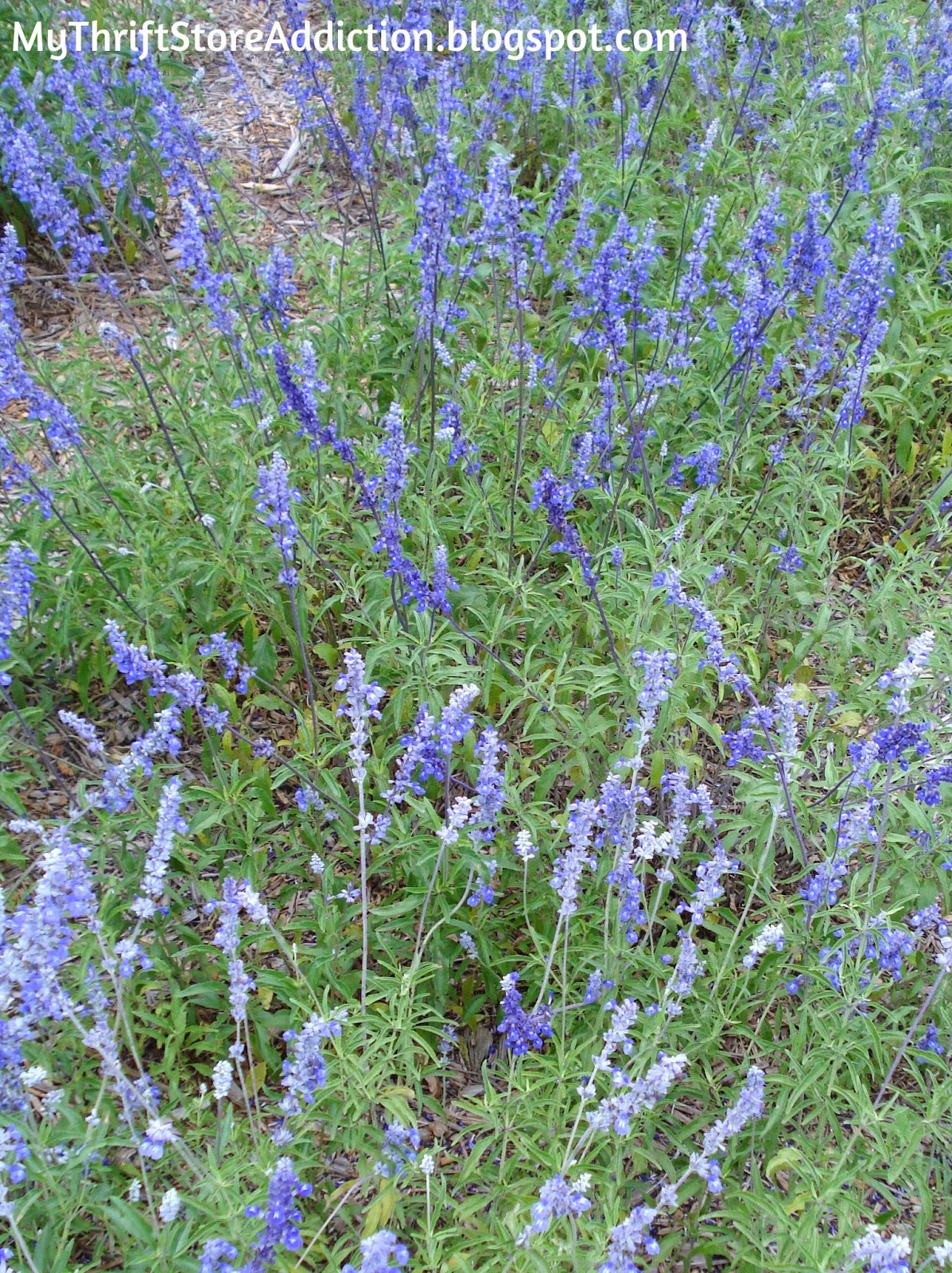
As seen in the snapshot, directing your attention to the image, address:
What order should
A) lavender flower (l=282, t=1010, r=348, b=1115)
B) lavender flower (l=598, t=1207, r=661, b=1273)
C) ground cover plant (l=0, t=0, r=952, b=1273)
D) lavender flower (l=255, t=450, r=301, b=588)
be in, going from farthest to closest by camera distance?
1. lavender flower (l=255, t=450, r=301, b=588)
2. ground cover plant (l=0, t=0, r=952, b=1273)
3. lavender flower (l=282, t=1010, r=348, b=1115)
4. lavender flower (l=598, t=1207, r=661, b=1273)

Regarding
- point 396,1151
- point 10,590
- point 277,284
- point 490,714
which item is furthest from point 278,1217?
point 277,284

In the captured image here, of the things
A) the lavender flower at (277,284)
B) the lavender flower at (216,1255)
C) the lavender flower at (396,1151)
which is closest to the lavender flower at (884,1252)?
the lavender flower at (396,1151)

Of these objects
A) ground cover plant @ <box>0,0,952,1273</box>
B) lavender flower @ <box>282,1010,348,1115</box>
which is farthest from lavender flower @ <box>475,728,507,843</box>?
lavender flower @ <box>282,1010,348,1115</box>

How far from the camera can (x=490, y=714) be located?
4574 mm

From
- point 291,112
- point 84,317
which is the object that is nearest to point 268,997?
point 84,317

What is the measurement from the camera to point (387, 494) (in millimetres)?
3713

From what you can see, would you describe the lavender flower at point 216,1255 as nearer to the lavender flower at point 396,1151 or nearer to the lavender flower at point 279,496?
the lavender flower at point 396,1151

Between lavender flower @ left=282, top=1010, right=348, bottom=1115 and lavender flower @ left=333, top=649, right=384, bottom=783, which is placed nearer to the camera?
lavender flower @ left=282, top=1010, right=348, bottom=1115

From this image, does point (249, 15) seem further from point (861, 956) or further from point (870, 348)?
point (861, 956)

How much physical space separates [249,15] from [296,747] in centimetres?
814

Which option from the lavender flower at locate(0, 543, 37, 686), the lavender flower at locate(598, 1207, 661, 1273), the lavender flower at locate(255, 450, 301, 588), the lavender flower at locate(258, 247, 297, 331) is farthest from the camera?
the lavender flower at locate(258, 247, 297, 331)

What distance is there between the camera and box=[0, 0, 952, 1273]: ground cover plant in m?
2.92

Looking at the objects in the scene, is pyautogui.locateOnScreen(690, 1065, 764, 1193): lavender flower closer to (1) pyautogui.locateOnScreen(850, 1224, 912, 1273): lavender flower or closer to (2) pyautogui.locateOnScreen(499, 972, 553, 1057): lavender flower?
(1) pyautogui.locateOnScreen(850, 1224, 912, 1273): lavender flower

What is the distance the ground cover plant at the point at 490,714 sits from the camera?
2924mm
